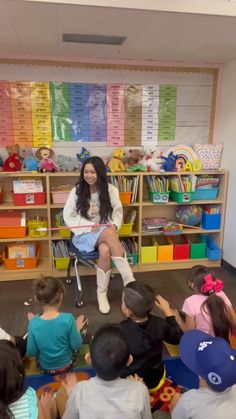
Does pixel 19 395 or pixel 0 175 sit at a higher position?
pixel 0 175

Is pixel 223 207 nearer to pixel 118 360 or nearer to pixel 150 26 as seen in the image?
pixel 150 26

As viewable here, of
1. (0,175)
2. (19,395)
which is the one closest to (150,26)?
(0,175)

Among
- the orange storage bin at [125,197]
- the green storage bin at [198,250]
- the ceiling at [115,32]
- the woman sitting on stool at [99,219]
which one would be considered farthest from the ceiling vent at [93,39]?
the green storage bin at [198,250]

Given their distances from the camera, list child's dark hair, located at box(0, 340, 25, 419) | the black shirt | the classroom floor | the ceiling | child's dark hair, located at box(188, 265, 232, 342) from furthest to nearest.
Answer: the classroom floor → the ceiling → child's dark hair, located at box(188, 265, 232, 342) → the black shirt → child's dark hair, located at box(0, 340, 25, 419)

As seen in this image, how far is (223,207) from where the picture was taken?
11.0ft

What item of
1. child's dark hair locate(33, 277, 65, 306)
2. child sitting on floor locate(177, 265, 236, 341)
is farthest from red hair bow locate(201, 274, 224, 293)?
child's dark hair locate(33, 277, 65, 306)

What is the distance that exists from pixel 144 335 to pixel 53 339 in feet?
1.59

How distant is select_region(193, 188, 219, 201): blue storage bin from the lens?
10.9 ft

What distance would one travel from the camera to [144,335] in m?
1.44

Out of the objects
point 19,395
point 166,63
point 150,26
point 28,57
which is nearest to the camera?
point 19,395

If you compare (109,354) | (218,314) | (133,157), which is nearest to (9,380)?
(109,354)

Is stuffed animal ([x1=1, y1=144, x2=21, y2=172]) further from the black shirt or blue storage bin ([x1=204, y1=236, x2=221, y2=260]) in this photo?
blue storage bin ([x1=204, y1=236, x2=221, y2=260])

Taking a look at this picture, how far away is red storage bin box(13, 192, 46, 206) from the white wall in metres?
A: 1.84

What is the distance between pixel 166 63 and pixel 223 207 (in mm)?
1550
